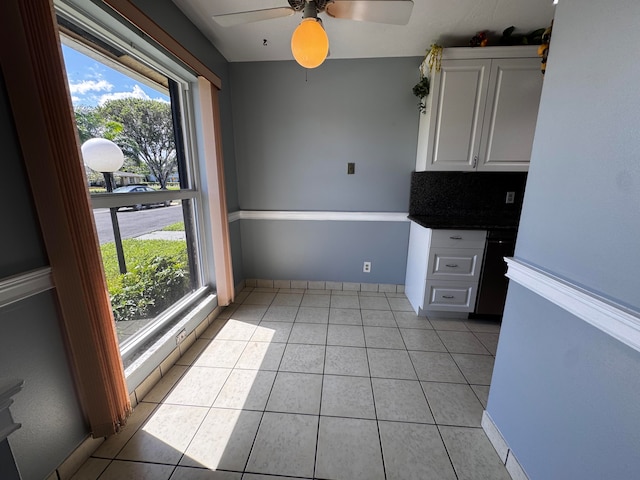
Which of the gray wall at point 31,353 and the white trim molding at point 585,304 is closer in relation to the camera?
the white trim molding at point 585,304

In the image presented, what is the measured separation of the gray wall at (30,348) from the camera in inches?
33.1

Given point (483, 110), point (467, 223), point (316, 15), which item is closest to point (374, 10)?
point (316, 15)

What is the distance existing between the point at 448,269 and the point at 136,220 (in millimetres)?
2429

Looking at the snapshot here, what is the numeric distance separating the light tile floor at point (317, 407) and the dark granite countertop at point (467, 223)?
0.90 metres

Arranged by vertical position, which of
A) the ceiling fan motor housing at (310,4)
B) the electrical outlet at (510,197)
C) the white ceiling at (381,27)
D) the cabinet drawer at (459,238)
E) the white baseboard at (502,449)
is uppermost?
the white ceiling at (381,27)

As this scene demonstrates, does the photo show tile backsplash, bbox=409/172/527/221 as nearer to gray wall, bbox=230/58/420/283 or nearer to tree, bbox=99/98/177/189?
gray wall, bbox=230/58/420/283

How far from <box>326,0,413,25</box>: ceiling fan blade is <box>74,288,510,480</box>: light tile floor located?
2045 millimetres

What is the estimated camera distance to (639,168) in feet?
2.09

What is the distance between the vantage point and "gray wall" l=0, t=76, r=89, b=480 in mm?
840

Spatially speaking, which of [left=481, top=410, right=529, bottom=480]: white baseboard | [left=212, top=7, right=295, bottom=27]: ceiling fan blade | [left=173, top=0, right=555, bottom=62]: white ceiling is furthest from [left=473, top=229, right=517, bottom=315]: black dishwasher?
[left=212, top=7, right=295, bottom=27]: ceiling fan blade

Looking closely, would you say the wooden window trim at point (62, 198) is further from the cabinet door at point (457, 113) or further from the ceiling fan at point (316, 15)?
the cabinet door at point (457, 113)

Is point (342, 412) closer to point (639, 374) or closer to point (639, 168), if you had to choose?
point (639, 374)

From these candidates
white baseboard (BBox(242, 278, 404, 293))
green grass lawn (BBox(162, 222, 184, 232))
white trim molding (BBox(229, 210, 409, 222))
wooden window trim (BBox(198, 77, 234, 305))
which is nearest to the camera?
green grass lawn (BBox(162, 222, 184, 232))

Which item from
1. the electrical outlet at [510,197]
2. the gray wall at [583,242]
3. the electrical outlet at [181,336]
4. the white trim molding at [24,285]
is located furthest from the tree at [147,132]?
the electrical outlet at [510,197]
